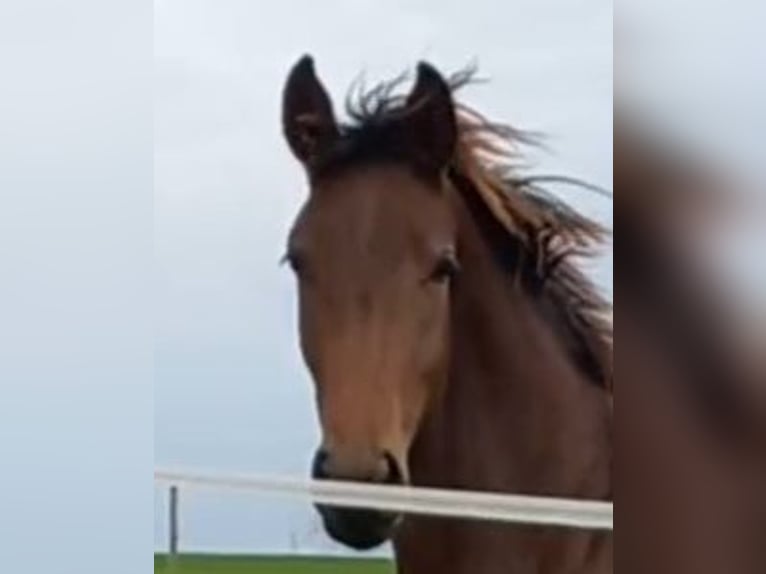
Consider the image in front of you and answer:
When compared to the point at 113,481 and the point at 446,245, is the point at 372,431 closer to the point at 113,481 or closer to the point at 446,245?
the point at 446,245

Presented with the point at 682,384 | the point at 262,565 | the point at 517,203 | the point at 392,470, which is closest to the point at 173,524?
the point at 262,565

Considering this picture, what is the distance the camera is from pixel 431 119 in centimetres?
65

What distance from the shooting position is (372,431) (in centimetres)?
62

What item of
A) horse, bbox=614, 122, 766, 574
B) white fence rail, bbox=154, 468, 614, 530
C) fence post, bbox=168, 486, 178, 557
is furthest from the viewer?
fence post, bbox=168, 486, 178, 557

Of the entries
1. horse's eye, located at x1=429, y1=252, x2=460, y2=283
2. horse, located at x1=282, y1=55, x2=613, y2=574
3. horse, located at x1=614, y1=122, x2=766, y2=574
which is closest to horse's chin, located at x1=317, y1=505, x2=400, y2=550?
horse, located at x1=282, y1=55, x2=613, y2=574

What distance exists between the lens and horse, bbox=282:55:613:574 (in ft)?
2.07

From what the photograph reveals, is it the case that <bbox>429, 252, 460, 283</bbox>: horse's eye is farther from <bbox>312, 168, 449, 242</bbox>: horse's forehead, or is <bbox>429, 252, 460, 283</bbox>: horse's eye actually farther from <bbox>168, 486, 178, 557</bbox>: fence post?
<bbox>168, 486, 178, 557</bbox>: fence post

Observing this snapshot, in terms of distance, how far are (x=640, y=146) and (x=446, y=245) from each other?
290 millimetres

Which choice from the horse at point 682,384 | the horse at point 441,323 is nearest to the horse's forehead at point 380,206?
the horse at point 441,323

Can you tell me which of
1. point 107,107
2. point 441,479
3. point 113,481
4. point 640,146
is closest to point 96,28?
point 107,107

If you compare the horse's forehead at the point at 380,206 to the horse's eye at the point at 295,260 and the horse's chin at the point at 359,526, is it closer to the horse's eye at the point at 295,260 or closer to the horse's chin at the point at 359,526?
the horse's eye at the point at 295,260

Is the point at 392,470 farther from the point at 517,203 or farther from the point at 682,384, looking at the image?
the point at 682,384

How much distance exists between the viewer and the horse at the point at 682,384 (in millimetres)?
360

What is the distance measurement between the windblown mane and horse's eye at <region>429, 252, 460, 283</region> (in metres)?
0.03
